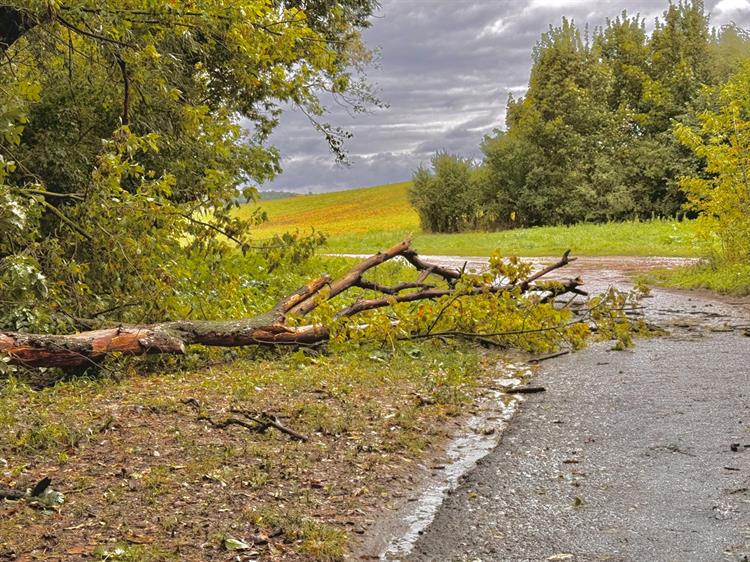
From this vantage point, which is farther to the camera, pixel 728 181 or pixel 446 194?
pixel 446 194

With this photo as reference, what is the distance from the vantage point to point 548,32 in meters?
44.9

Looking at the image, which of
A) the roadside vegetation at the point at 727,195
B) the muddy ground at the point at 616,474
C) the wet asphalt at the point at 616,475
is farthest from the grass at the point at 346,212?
the wet asphalt at the point at 616,475

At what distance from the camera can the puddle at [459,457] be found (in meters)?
4.46

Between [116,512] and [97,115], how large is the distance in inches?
336

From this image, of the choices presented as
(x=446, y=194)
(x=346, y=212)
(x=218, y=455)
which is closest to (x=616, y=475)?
(x=218, y=455)

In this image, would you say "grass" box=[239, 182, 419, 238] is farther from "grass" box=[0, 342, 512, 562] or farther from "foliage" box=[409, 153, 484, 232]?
"grass" box=[0, 342, 512, 562]

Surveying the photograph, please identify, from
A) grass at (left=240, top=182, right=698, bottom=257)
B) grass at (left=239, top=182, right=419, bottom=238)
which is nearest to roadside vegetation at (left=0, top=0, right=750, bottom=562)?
grass at (left=240, top=182, right=698, bottom=257)

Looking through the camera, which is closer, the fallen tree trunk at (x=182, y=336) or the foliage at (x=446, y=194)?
the fallen tree trunk at (x=182, y=336)

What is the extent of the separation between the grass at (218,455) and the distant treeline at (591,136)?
33.0 m

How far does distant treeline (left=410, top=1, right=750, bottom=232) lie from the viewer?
39.6 m

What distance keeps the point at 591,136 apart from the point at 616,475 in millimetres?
39365

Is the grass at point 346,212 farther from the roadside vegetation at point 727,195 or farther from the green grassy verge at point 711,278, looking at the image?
the roadside vegetation at point 727,195

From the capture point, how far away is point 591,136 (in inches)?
1670

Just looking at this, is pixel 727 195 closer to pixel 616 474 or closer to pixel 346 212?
pixel 616 474
